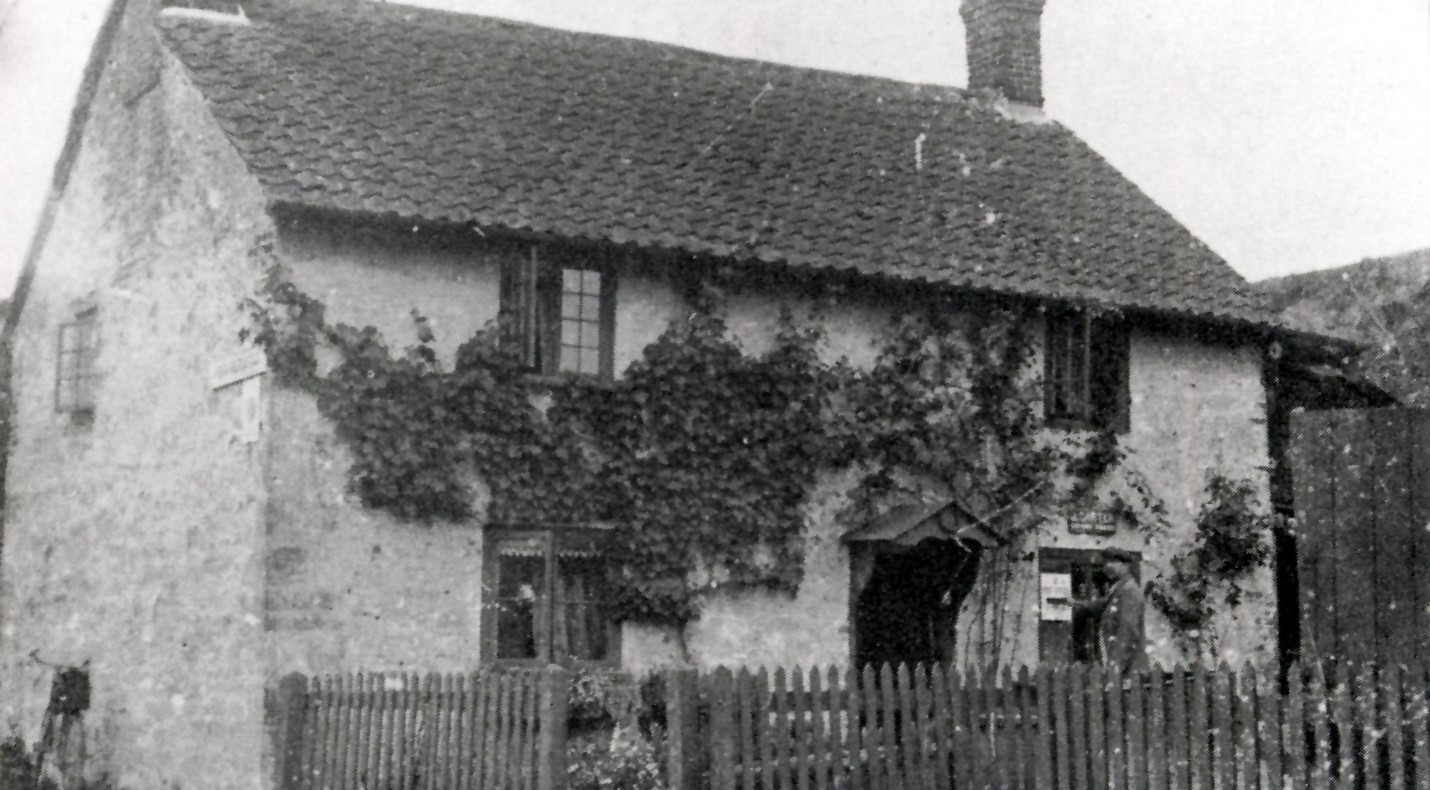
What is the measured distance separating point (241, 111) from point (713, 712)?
8.39m

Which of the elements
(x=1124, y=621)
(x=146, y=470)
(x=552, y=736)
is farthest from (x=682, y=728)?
(x=146, y=470)

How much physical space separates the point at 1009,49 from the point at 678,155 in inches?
257

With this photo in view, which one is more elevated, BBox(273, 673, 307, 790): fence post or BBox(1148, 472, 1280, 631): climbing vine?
BBox(1148, 472, 1280, 631): climbing vine

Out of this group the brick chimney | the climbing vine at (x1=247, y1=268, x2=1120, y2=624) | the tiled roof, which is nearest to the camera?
the climbing vine at (x1=247, y1=268, x2=1120, y2=624)

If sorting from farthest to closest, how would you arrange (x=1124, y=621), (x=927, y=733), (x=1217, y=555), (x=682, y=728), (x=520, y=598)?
(x=1217, y=555) → (x=520, y=598) → (x=1124, y=621) → (x=927, y=733) → (x=682, y=728)

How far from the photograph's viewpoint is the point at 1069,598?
16875 mm

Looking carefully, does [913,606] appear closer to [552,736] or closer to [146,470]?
[146,470]

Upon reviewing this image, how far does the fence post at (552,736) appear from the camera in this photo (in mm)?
8836

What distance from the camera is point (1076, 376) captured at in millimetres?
17234

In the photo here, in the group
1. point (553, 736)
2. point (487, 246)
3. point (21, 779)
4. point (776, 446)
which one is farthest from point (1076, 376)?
point (21, 779)

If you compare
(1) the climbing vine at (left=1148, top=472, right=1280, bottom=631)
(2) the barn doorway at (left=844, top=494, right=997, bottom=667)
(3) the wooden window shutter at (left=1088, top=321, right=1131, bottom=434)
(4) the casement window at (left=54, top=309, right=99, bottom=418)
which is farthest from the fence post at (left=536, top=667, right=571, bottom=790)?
(1) the climbing vine at (left=1148, top=472, right=1280, bottom=631)

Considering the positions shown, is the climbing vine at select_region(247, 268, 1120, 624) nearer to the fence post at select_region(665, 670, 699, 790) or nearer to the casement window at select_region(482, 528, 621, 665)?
the casement window at select_region(482, 528, 621, 665)

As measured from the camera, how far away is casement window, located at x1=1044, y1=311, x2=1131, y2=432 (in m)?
17.1

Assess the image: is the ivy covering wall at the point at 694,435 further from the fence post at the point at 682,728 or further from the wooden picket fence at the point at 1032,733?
the fence post at the point at 682,728
